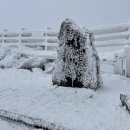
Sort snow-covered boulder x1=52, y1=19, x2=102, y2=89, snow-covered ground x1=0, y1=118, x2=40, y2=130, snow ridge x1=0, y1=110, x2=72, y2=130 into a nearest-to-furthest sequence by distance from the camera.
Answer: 1. snow ridge x1=0, y1=110, x2=72, y2=130
2. snow-covered ground x1=0, y1=118, x2=40, y2=130
3. snow-covered boulder x1=52, y1=19, x2=102, y2=89

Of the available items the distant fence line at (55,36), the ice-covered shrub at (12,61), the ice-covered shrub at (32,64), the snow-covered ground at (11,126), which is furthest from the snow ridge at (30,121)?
the distant fence line at (55,36)

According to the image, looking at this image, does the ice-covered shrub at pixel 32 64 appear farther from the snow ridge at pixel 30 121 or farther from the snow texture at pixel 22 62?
the snow ridge at pixel 30 121

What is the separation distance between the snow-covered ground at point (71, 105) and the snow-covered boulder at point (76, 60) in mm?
166

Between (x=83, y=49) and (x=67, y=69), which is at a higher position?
(x=83, y=49)

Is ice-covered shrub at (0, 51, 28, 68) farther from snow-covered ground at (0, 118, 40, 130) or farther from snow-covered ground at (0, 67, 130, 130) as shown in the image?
snow-covered ground at (0, 118, 40, 130)

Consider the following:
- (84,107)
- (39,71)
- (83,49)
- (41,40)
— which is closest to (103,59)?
(39,71)

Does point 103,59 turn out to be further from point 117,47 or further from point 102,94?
point 102,94

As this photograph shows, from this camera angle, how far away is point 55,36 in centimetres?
1139

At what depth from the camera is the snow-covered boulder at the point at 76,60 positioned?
441cm

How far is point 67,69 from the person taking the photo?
4.55m

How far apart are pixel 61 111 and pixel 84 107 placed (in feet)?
1.18

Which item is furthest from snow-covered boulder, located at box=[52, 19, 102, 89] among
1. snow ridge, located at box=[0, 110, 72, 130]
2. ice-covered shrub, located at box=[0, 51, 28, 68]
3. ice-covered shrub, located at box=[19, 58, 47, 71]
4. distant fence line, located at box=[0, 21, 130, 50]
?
distant fence line, located at box=[0, 21, 130, 50]

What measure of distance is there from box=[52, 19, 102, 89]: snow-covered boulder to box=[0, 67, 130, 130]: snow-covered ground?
0.17 metres

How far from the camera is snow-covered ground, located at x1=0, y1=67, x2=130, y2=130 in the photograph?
10.2ft
